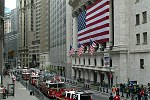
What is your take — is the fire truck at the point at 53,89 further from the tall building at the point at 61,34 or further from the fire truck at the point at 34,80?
the tall building at the point at 61,34

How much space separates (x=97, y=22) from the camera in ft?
215

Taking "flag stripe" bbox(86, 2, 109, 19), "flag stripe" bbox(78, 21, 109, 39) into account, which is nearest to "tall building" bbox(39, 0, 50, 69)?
"flag stripe" bbox(78, 21, 109, 39)

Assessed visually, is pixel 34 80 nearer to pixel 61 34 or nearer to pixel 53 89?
pixel 53 89

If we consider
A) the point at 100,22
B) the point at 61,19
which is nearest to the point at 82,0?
the point at 100,22

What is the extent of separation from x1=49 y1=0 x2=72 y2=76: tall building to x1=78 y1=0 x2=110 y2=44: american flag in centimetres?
3014

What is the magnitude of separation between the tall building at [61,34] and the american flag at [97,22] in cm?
3014

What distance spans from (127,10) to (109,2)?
6356 mm

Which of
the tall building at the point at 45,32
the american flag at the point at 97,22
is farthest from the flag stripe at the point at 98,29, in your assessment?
the tall building at the point at 45,32

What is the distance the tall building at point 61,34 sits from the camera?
107m

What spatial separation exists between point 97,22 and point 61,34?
53818 mm

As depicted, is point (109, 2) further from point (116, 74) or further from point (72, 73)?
point (72, 73)

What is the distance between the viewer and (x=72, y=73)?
9719 cm

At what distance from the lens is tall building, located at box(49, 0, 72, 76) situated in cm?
10700

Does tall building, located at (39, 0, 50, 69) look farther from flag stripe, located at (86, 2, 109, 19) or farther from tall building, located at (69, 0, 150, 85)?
tall building, located at (69, 0, 150, 85)
